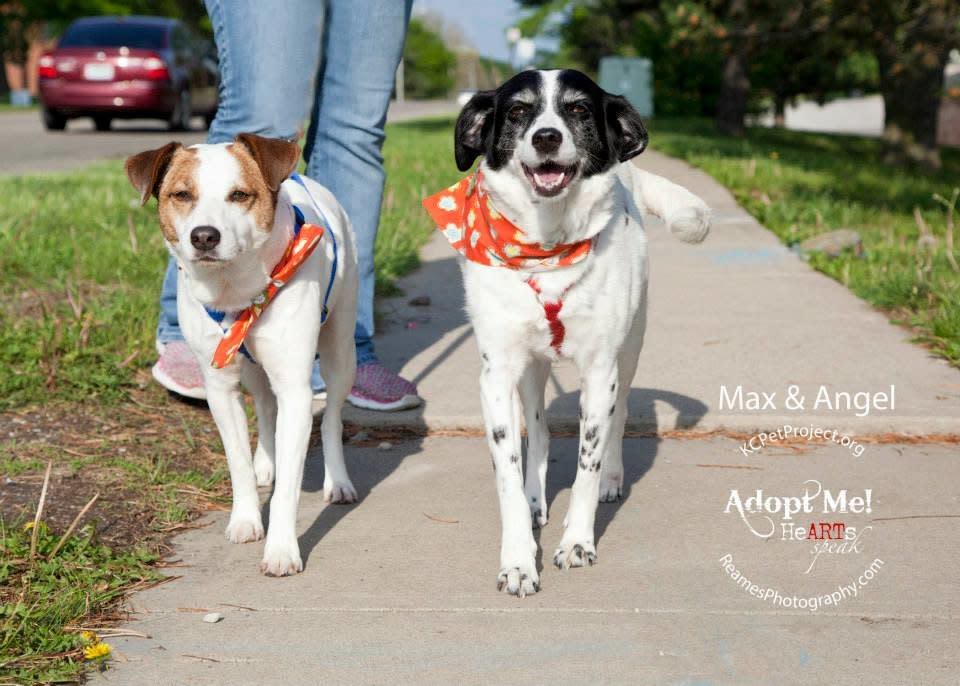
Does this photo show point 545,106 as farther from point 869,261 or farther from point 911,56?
point 911,56

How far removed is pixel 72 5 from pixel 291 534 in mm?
47481

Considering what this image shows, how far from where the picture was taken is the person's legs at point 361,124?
4.59 metres

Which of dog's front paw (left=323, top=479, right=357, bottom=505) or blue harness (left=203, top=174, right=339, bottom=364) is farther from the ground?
blue harness (left=203, top=174, right=339, bottom=364)

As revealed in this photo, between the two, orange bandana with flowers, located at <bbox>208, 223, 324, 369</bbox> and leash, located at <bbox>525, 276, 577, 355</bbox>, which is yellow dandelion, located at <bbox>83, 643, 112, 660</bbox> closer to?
orange bandana with flowers, located at <bbox>208, 223, 324, 369</bbox>

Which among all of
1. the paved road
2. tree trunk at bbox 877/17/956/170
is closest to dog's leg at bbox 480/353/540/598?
the paved road

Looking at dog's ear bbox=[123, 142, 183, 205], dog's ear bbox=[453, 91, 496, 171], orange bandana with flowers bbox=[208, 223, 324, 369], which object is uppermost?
dog's ear bbox=[453, 91, 496, 171]

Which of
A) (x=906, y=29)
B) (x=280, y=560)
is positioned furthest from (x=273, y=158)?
(x=906, y=29)

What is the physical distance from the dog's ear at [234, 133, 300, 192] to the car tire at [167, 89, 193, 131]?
17550 millimetres

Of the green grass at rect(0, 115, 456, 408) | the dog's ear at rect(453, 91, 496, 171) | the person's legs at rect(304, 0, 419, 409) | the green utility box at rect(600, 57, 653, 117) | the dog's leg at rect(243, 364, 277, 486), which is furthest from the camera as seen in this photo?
the green utility box at rect(600, 57, 653, 117)

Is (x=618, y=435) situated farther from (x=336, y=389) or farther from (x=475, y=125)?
(x=475, y=125)

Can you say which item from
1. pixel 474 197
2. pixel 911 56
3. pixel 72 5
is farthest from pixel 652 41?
pixel 474 197

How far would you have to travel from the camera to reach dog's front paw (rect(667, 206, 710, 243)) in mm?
3967

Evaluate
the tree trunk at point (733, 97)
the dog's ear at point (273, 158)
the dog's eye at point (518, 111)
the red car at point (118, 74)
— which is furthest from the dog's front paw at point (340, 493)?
the tree trunk at point (733, 97)

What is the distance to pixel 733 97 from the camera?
73.7 ft
